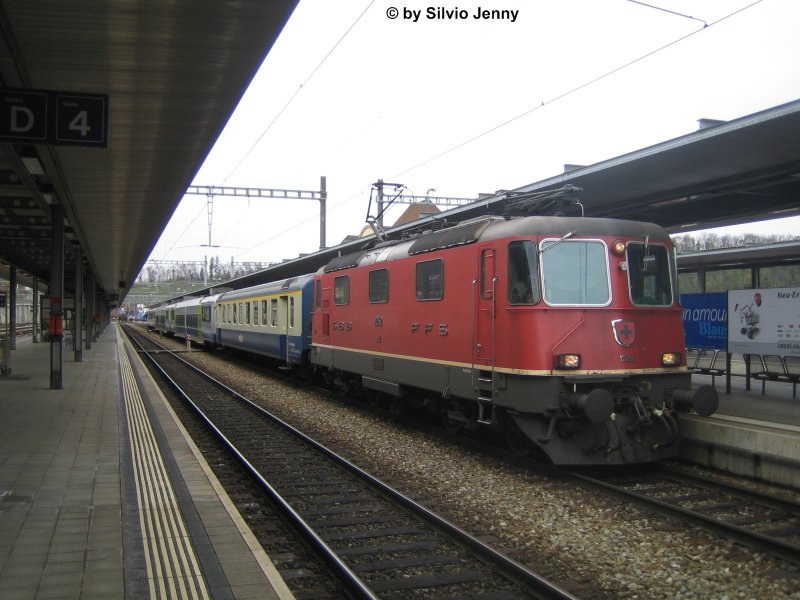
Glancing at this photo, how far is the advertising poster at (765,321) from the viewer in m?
10.3

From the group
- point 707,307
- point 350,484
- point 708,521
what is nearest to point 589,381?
point 708,521

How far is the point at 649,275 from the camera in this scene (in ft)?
28.8

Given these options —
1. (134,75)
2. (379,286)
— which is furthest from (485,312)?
(134,75)

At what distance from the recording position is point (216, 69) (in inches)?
292

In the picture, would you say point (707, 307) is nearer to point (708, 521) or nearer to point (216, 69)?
point (708, 521)

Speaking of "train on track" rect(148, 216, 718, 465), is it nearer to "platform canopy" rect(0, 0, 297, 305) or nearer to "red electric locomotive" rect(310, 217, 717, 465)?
"red electric locomotive" rect(310, 217, 717, 465)

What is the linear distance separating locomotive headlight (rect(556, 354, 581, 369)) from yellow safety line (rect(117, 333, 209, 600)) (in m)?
4.35

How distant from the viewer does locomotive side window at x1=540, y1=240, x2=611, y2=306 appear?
26.9 feet

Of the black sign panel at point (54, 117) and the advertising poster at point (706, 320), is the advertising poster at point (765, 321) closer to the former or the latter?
the advertising poster at point (706, 320)

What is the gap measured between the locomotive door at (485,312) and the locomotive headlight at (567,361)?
39.0 inches

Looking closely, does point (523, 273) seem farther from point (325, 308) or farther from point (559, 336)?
point (325, 308)

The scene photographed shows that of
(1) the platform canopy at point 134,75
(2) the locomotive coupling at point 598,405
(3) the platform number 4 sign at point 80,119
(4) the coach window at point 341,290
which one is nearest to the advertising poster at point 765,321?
(2) the locomotive coupling at point 598,405

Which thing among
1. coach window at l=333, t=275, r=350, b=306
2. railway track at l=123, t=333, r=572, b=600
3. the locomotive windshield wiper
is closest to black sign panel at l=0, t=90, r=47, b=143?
railway track at l=123, t=333, r=572, b=600

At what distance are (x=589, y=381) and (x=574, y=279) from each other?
4.19 ft
